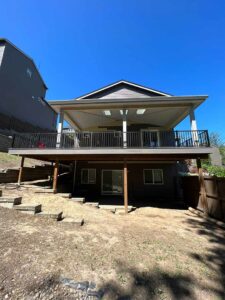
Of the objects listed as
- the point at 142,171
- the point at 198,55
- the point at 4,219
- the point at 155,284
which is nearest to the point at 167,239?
the point at 155,284

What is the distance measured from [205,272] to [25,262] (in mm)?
3525

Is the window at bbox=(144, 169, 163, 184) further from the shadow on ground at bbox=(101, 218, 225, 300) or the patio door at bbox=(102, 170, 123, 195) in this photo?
the shadow on ground at bbox=(101, 218, 225, 300)

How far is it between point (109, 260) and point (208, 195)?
6256mm

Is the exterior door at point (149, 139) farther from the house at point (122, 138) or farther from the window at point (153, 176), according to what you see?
the window at point (153, 176)

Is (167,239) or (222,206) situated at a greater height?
(222,206)

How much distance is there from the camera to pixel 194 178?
919 centimetres

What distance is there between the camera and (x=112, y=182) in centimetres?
1252

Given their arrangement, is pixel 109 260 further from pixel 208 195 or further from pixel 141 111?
pixel 141 111

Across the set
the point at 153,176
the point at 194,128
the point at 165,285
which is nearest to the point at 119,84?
the point at 194,128

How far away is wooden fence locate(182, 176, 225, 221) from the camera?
262 inches

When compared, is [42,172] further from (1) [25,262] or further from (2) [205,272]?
(2) [205,272]

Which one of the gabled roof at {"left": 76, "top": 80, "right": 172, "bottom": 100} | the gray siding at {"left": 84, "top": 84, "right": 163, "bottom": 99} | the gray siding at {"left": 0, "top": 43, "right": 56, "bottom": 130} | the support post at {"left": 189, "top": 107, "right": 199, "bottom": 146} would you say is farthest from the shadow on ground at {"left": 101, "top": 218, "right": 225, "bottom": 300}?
the gray siding at {"left": 0, "top": 43, "right": 56, "bottom": 130}

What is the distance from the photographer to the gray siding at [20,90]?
1662 cm

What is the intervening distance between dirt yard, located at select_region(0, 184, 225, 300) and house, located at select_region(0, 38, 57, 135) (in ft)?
48.0
